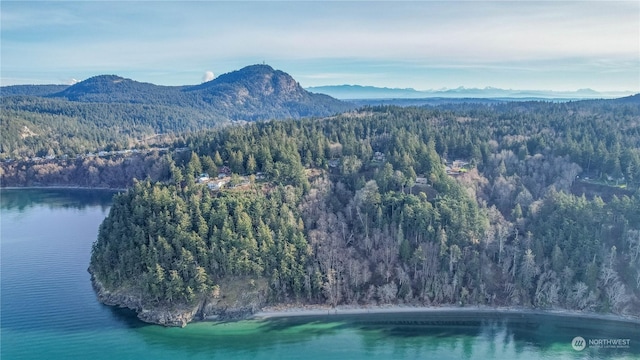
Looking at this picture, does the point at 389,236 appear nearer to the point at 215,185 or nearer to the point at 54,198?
the point at 215,185

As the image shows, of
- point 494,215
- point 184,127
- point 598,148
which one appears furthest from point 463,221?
point 184,127

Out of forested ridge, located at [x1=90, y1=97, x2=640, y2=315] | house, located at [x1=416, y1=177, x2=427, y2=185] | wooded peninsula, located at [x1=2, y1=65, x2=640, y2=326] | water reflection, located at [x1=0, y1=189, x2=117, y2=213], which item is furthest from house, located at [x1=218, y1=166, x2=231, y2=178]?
water reflection, located at [x1=0, y1=189, x2=117, y2=213]

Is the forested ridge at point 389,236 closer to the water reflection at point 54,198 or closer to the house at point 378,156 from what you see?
the house at point 378,156

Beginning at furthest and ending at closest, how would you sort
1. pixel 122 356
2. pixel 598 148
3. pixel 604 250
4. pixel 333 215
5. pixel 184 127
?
pixel 184 127 → pixel 598 148 → pixel 333 215 → pixel 604 250 → pixel 122 356

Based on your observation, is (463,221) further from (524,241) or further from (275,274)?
(275,274)

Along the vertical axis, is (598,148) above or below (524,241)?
above
